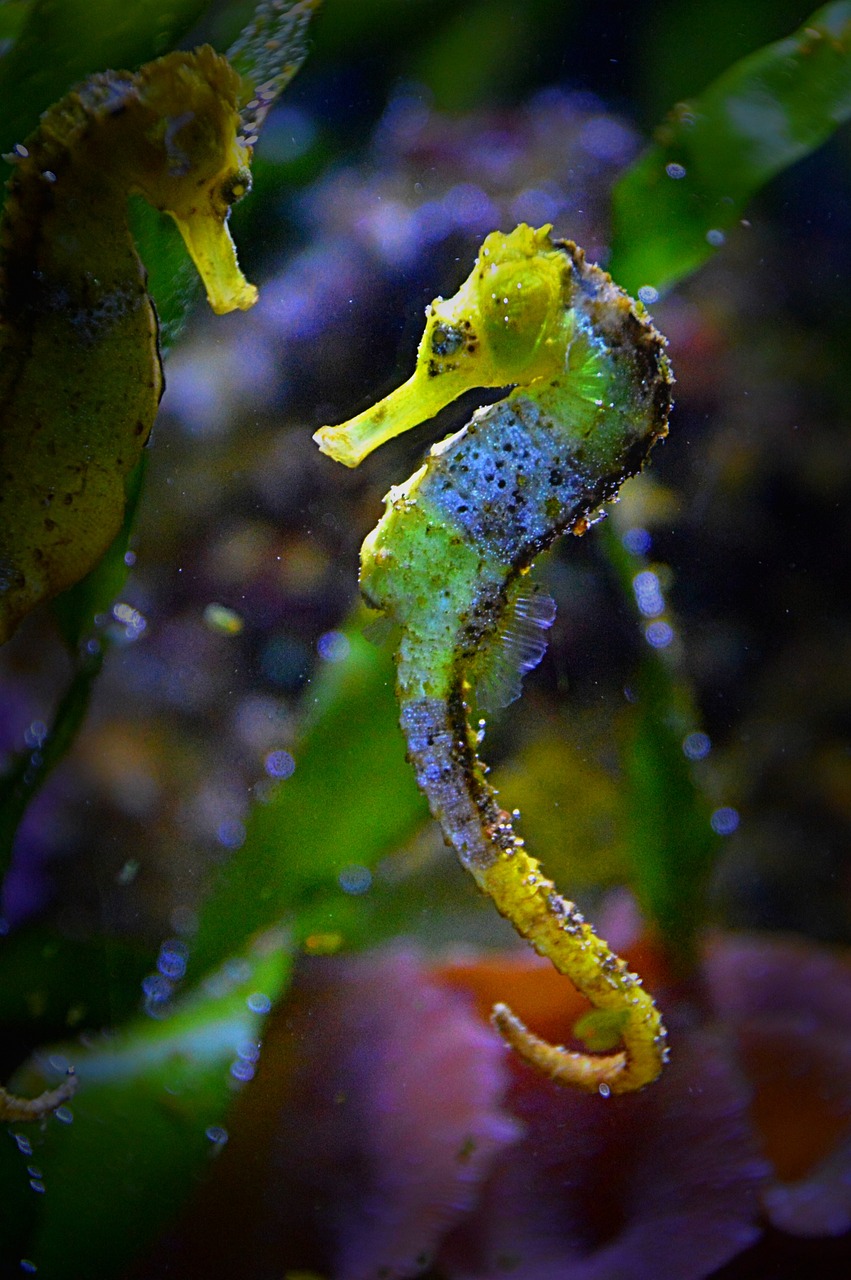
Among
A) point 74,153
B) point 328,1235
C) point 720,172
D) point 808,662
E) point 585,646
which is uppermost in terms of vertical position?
point 74,153

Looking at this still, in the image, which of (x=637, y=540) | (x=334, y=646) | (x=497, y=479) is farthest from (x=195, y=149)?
(x=637, y=540)

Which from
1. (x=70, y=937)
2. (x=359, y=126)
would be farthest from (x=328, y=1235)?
(x=359, y=126)

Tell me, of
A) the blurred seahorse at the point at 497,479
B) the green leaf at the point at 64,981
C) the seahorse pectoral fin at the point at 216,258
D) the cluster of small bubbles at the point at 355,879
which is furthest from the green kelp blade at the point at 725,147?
the green leaf at the point at 64,981

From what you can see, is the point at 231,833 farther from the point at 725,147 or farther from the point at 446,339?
the point at 725,147

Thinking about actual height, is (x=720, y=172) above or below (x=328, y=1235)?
above

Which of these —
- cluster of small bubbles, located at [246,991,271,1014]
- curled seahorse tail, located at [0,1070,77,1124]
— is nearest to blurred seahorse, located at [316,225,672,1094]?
cluster of small bubbles, located at [246,991,271,1014]

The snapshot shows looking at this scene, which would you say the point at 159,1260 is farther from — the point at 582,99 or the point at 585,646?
the point at 582,99
